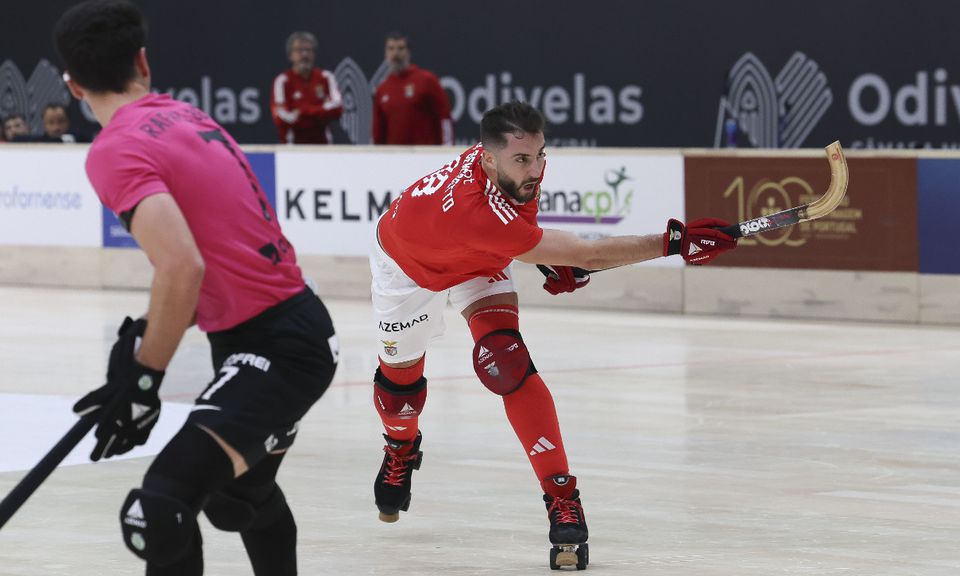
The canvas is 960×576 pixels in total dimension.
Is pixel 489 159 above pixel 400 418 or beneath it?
above

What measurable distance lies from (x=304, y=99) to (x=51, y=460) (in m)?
13.6

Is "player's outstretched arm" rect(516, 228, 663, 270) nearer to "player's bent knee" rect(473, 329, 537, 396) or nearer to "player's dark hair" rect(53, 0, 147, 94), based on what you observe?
"player's bent knee" rect(473, 329, 537, 396)

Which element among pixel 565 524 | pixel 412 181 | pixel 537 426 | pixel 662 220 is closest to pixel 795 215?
pixel 537 426

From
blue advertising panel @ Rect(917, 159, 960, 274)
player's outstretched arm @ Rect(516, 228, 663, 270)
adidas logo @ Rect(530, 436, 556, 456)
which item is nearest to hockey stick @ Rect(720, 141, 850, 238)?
player's outstretched arm @ Rect(516, 228, 663, 270)

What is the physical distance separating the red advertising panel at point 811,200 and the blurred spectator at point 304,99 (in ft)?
14.0

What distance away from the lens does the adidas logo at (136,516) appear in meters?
4.43

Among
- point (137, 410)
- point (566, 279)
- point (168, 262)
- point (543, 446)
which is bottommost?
point (543, 446)

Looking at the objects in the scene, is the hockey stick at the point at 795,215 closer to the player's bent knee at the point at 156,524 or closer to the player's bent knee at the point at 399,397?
the player's bent knee at the point at 399,397

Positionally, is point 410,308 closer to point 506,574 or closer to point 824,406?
A: point 506,574

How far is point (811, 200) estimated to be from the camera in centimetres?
1441

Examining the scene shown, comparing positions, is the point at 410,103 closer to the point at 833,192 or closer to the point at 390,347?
the point at 390,347

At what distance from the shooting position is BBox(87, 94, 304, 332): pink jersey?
4457 millimetres

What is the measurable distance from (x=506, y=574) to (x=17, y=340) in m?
8.15

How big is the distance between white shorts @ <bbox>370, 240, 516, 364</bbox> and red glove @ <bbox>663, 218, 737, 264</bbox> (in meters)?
0.88
